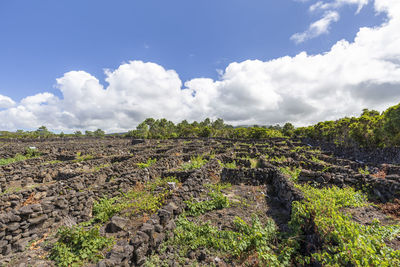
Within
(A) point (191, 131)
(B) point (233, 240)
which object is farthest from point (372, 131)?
(A) point (191, 131)

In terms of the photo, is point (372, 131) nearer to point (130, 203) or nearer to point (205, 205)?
point (205, 205)

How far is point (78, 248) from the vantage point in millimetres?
5168

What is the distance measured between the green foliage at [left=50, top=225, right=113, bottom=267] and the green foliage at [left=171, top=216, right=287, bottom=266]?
2403 mm

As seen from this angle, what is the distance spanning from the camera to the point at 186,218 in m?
6.91

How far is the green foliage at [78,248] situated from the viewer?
4.74 meters

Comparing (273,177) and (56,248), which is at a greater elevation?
(273,177)

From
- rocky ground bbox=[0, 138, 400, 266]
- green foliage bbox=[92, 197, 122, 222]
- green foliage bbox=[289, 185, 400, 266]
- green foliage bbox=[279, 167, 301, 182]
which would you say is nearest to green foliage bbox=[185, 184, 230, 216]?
rocky ground bbox=[0, 138, 400, 266]

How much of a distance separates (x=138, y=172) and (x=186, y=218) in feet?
20.3

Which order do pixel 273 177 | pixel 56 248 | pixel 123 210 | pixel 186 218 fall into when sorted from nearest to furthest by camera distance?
1. pixel 56 248
2. pixel 186 218
3. pixel 123 210
4. pixel 273 177

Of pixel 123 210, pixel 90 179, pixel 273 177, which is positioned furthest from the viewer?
pixel 273 177

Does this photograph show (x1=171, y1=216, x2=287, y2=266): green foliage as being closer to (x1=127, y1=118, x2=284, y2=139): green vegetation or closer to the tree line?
the tree line

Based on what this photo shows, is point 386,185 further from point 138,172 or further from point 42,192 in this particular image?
point 42,192

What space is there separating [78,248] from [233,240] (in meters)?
5.10

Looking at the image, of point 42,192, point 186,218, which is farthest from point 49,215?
point 186,218
